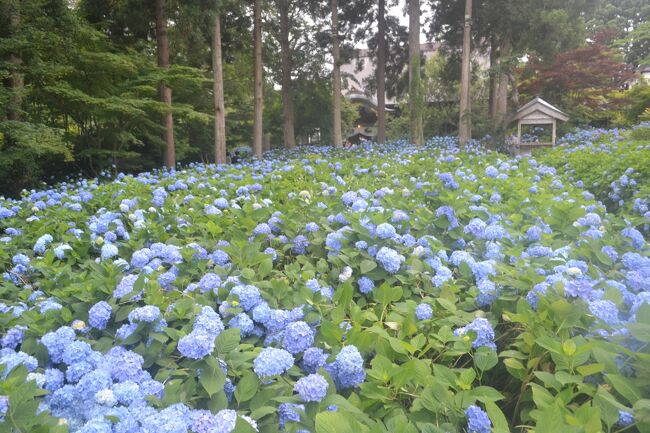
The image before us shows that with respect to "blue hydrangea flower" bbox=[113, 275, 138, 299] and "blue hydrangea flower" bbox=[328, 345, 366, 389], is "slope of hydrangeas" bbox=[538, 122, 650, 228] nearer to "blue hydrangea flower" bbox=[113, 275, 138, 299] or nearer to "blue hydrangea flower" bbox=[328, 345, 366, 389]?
"blue hydrangea flower" bbox=[328, 345, 366, 389]

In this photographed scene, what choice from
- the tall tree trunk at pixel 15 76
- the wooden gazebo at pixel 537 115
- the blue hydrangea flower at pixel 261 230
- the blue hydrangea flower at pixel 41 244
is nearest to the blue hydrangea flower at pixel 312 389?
the blue hydrangea flower at pixel 261 230

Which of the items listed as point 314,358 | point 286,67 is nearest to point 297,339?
point 314,358

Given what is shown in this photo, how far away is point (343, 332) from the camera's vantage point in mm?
1442

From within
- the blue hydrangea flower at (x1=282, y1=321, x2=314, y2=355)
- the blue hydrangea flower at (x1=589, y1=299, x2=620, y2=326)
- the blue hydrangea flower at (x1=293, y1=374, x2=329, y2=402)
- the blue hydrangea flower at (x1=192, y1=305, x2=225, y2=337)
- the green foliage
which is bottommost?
the blue hydrangea flower at (x1=293, y1=374, x2=329, y2=402)

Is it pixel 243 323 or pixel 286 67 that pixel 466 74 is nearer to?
pixel 286 67

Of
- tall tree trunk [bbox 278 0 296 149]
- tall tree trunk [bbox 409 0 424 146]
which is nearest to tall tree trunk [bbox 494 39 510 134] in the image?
tall tree trunk [bbox 409 0 424 146]

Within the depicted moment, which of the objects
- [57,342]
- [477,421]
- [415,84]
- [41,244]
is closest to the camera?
[477,421]

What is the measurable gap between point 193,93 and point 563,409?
14.5 m

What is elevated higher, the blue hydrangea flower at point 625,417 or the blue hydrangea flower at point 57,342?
the blue hydrangea flower at point 57,342

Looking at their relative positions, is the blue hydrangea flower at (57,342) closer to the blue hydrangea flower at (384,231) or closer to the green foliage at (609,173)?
the blue hydrangea flower at (384,231)

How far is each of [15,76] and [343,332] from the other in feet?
28.0

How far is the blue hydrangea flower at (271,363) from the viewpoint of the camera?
1.21 m

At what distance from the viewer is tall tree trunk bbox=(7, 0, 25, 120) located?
7.25 meters

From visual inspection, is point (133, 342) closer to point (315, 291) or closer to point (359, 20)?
point (315, 291)
